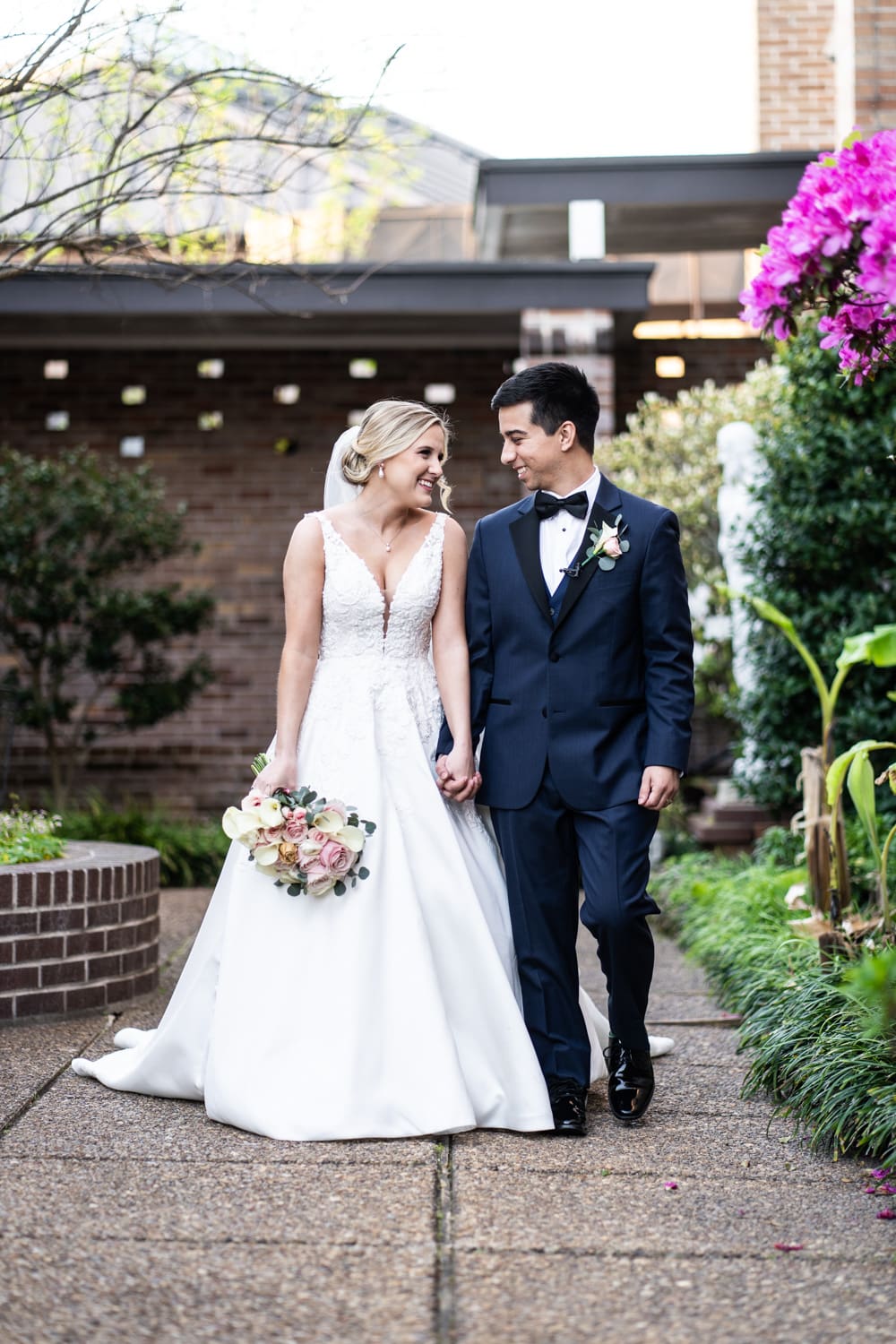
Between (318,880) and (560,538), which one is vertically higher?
(560,538)

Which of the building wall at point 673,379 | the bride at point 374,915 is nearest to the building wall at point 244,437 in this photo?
the building wall at point 673,379

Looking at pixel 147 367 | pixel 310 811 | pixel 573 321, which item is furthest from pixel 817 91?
pixel 310 811

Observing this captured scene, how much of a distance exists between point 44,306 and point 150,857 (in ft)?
18.9

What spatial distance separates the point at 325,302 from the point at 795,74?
5.39 meters

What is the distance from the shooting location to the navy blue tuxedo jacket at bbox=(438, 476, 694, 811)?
12.6ft

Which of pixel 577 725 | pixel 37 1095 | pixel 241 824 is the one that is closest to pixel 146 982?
pixel 37 1095

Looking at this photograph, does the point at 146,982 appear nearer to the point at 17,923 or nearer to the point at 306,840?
the point at 17,923

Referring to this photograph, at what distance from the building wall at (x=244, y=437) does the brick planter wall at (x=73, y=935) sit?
19.1 feet

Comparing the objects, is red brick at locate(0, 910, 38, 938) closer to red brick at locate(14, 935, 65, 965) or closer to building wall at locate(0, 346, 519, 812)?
red brick at locate(14, 935, 65, 965)

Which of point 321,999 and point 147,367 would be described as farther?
point 147,367

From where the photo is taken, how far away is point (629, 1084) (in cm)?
388

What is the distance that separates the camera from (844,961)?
4.72 meters

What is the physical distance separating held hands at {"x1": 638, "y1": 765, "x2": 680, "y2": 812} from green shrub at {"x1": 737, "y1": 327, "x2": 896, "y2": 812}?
329cm

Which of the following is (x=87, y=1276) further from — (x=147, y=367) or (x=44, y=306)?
(x=147, y=367)
